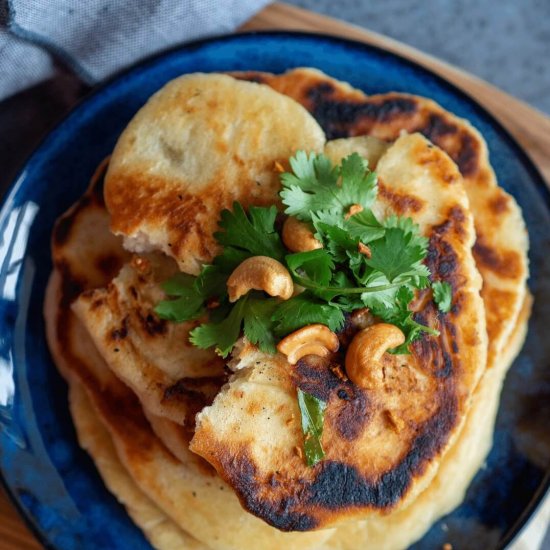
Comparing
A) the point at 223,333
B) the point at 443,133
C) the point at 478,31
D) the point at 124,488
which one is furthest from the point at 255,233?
the point at 478,31

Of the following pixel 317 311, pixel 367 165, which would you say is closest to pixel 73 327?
pixel 317 311

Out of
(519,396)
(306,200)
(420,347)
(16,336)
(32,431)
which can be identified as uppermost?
(306,200)

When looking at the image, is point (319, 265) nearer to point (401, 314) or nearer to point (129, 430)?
point (401, 314)

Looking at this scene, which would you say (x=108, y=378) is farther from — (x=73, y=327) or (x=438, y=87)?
(x=438, y=87)

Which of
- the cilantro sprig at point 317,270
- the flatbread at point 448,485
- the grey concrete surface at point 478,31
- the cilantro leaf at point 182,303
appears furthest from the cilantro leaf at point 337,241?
the grey concrete surface at point 478,31

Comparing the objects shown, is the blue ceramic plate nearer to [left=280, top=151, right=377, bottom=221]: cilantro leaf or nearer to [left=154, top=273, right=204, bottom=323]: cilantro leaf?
[left=154, top=273, right=204, bottom=323]: cilantro leaf
